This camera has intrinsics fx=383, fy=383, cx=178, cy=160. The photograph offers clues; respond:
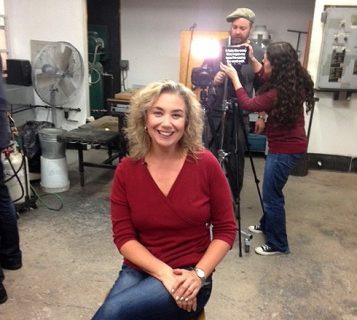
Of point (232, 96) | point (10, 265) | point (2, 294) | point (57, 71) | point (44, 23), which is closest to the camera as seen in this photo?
point (2, 294)

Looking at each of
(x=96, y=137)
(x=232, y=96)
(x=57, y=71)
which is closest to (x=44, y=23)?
(x=57, y=71)

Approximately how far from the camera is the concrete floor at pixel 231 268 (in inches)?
77.2

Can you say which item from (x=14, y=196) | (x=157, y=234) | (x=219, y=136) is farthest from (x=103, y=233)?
Answer: (x=157, y=234)

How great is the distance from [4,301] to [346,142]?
3.46m

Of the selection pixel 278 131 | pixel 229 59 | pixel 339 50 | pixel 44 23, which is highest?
pixel 44 23

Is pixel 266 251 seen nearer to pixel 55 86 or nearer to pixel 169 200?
pixel 169 200

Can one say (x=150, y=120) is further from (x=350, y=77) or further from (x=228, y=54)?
(x=350, y=77)

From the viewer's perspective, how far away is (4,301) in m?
1.97

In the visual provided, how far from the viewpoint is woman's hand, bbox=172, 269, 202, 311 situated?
1215 millimetres

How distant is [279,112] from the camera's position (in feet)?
6.97

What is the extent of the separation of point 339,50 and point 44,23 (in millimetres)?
3049

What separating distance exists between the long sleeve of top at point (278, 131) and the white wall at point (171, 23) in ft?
8.37

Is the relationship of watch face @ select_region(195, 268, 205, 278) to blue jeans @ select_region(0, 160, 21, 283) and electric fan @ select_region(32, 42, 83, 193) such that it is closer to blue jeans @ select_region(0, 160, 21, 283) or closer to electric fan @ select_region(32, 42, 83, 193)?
blue jeans @ select_region(0, 160, 21, 283)

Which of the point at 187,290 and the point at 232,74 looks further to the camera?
the point at 232,74
